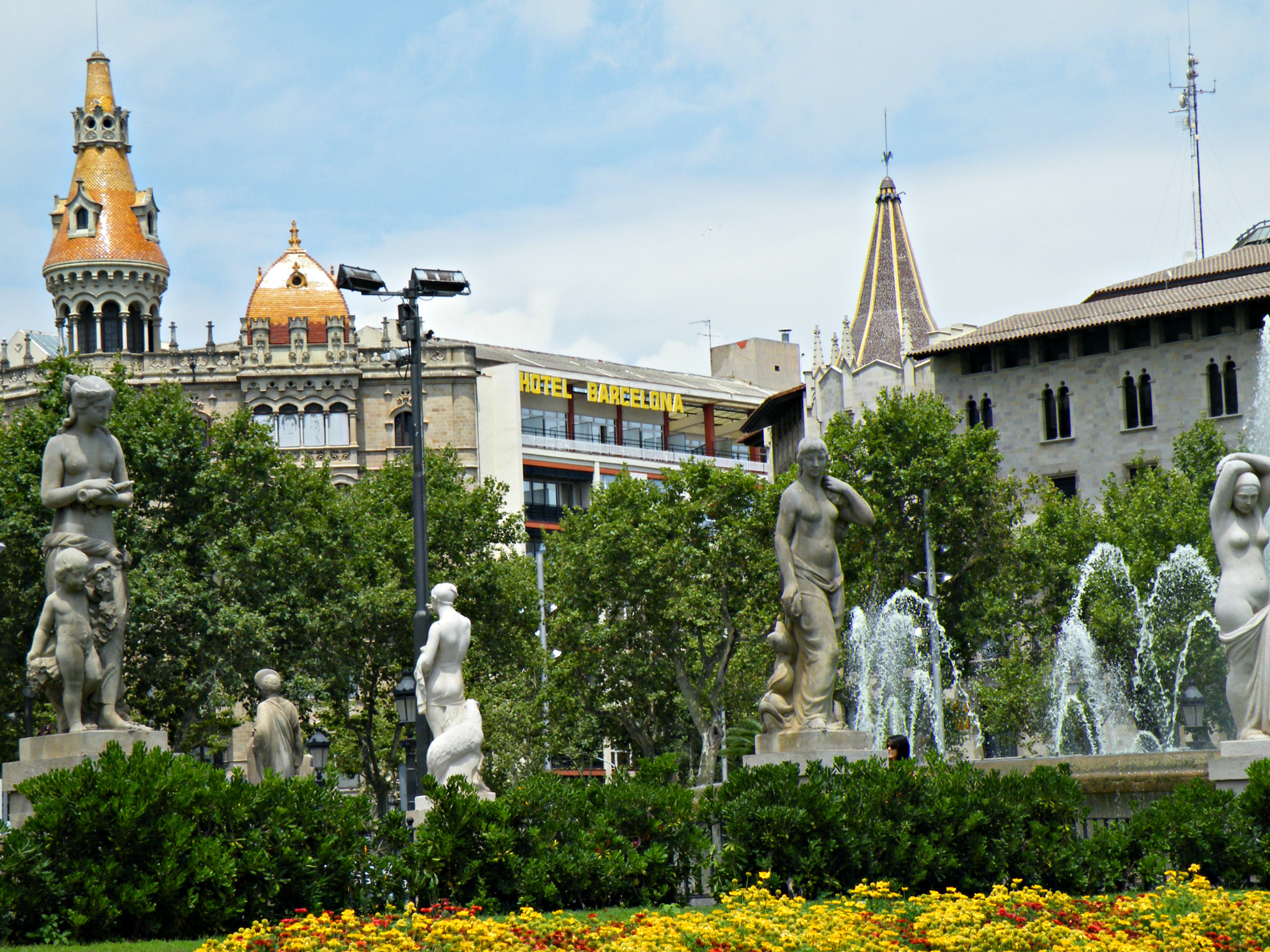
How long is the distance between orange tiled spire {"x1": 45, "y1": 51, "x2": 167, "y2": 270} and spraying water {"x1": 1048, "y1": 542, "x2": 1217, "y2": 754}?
5103 centimetres

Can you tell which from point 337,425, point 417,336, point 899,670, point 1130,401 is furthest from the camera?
point 337,425

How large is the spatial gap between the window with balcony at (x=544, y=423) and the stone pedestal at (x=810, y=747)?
221 feet

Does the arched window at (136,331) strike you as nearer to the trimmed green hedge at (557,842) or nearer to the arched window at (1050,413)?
the arched window at (1050,413)

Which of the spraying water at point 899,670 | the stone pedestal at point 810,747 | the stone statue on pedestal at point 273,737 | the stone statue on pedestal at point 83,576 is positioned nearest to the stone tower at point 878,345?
the spraying water at point 899,670

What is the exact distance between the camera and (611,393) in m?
86.2

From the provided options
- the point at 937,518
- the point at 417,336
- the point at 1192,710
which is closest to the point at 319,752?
the point at 417,336

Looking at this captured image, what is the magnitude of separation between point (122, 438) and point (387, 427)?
4056cm

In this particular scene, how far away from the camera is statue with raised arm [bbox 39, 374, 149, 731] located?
12.6 m

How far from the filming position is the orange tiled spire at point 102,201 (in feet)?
260

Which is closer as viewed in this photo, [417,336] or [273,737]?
[273,737]

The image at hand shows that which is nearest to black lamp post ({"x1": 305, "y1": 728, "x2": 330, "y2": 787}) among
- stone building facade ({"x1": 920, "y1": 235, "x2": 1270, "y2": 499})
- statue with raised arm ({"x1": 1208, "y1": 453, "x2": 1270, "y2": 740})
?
statue with raised arm ({"x1": 1208, "y1": 453, "x2": 1270, "y2": 740})

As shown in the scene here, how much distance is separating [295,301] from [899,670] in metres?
42.0

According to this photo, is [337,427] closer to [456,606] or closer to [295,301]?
[295,301]

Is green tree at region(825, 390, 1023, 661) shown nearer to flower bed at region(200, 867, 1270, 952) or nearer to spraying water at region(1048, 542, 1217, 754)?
spraying water at region(1048, 542, 1217, 754)
